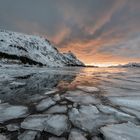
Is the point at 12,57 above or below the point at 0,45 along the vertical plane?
below

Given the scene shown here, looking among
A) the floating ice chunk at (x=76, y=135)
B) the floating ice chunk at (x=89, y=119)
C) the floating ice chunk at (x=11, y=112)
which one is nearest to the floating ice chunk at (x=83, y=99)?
the floating ice chunk at (x=89, y=119)

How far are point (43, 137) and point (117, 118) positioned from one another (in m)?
1.43

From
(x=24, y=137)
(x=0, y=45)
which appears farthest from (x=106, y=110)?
(x=0, y=45)

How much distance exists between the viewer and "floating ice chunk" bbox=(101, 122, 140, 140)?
87.6 inches

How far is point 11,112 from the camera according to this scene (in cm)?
331

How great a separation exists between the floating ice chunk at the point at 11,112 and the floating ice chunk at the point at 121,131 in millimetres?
1589

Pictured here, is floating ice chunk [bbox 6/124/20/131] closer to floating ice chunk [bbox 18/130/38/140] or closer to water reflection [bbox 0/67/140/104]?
floating ice chunk [bbox 18/130/38/140]

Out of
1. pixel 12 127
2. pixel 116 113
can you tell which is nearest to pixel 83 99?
pixel 116 113

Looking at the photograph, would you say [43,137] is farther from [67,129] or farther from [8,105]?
[8,105]

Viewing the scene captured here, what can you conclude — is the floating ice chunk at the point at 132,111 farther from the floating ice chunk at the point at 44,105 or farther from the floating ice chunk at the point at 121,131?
the floating ice chunk at the point at 44,105

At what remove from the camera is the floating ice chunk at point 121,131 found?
2225mm

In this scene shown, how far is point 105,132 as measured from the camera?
2365 millimetres

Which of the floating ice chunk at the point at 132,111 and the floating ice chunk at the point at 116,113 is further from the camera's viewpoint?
the floating ice chunk at the point at 132,111

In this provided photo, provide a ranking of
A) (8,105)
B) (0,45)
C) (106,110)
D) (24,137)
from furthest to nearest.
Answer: (0,45) → (8,105) → (106,110) → (24,137)
